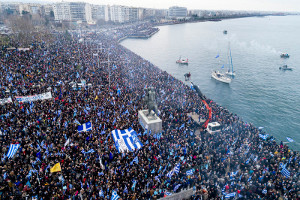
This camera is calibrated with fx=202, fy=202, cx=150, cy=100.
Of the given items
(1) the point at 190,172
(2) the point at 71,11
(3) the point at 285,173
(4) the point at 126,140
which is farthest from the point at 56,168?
(2) the point at 71,11

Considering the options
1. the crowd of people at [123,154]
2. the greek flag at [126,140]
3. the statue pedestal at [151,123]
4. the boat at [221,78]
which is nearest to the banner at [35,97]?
the crowd of people at [123,154]

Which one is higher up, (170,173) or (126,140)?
(126,140)

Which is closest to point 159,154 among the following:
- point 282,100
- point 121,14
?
point 282,100

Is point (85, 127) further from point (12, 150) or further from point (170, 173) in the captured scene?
point (170, 173)

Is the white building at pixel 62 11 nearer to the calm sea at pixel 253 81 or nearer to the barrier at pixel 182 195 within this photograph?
the calm sea at pixel 253 81

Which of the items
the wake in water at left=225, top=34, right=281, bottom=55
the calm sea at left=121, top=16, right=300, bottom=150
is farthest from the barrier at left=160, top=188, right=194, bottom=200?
the wake in water at left=225, top=34, right=281, bottom=55
